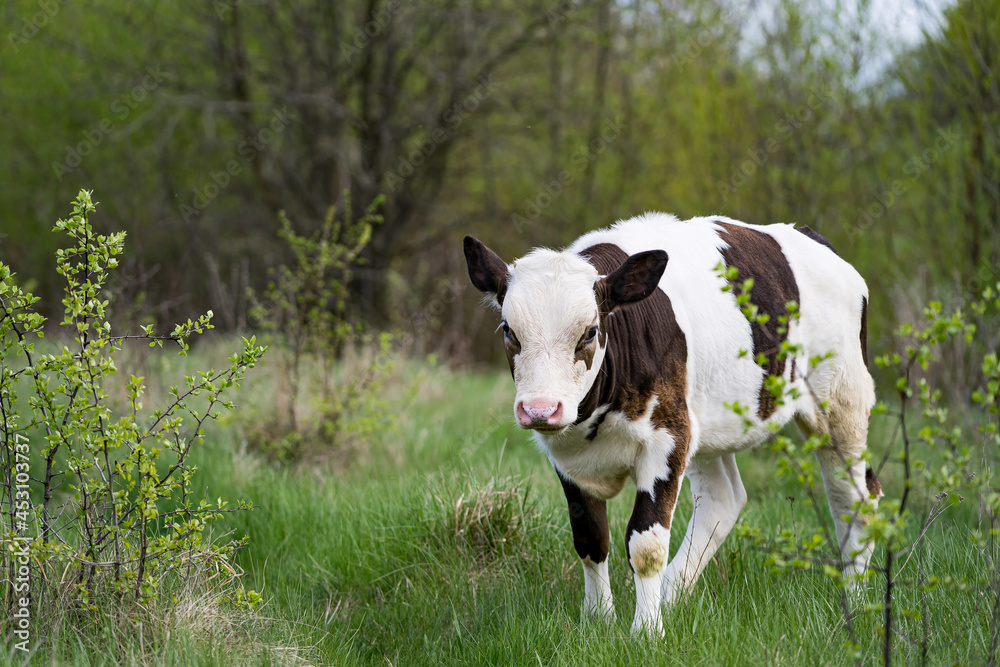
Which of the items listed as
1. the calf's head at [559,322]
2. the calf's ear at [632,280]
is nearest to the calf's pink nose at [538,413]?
the calf's head at [559,322]

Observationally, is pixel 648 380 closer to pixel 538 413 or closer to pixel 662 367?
pixel 662 367

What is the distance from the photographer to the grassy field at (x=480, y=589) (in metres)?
3.29

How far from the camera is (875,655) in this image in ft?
10.4

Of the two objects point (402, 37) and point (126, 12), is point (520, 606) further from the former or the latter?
point (126, 12)

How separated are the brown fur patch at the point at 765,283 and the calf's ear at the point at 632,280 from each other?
0.74 metres

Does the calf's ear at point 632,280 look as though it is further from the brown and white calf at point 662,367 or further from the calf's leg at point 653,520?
the calf's leg at point 653,520

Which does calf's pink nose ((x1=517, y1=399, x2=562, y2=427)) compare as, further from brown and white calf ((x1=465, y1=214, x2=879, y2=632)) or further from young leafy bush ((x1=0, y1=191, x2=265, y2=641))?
young leafy bush ((x1=0, y1=191, x2=265, y2=641))

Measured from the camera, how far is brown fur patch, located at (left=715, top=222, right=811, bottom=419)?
4227 millimetres

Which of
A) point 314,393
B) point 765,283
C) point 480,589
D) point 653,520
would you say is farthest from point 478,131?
point 653,520

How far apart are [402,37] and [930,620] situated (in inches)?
379

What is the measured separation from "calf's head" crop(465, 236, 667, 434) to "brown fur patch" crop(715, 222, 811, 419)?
0.82 meters

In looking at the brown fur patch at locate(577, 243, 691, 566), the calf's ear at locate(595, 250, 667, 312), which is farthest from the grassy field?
the calf's ear at locate(595, 250, 667, 312)

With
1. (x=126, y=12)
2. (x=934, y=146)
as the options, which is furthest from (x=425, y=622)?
(x=126, y=12)

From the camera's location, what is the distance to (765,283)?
4.29m
